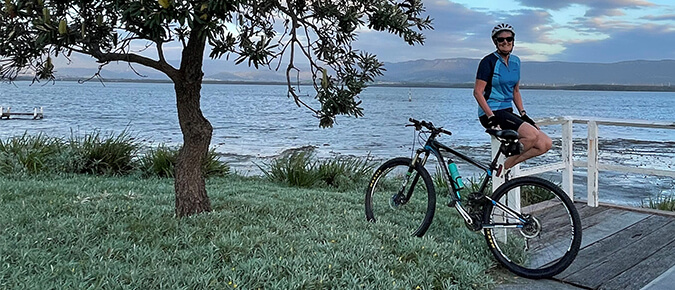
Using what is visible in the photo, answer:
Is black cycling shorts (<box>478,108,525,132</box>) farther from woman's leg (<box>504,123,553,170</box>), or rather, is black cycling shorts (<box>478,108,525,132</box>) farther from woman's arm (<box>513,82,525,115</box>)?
woman's arm (<box>513,82,525,115</box>)

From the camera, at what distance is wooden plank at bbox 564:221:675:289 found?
394cm

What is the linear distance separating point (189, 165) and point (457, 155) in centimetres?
257

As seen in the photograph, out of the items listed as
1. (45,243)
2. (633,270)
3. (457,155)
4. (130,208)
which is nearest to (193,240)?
(45,243)

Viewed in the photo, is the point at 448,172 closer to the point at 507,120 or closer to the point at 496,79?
the point at 507,120

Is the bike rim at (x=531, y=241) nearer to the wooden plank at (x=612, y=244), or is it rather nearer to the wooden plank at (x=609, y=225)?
the wooden plank at (x=612, y=244)

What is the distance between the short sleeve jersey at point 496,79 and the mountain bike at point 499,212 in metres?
0.37

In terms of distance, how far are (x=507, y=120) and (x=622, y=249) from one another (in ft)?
4.87

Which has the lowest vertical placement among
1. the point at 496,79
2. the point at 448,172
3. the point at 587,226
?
the point at 587,226

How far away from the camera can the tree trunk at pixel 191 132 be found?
513 centimetres

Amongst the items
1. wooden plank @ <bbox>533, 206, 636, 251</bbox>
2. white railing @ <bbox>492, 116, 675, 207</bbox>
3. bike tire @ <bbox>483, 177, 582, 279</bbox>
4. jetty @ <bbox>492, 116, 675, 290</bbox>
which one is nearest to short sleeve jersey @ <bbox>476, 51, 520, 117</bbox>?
jetty @ <bbox>492, 116, 675, 290</bbox>

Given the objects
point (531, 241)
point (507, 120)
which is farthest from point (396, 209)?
point (507, 120)

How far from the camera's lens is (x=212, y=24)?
325 cm

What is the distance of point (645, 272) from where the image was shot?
Answer: 404 centimetres

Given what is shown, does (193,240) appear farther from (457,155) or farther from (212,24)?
(457,155)
